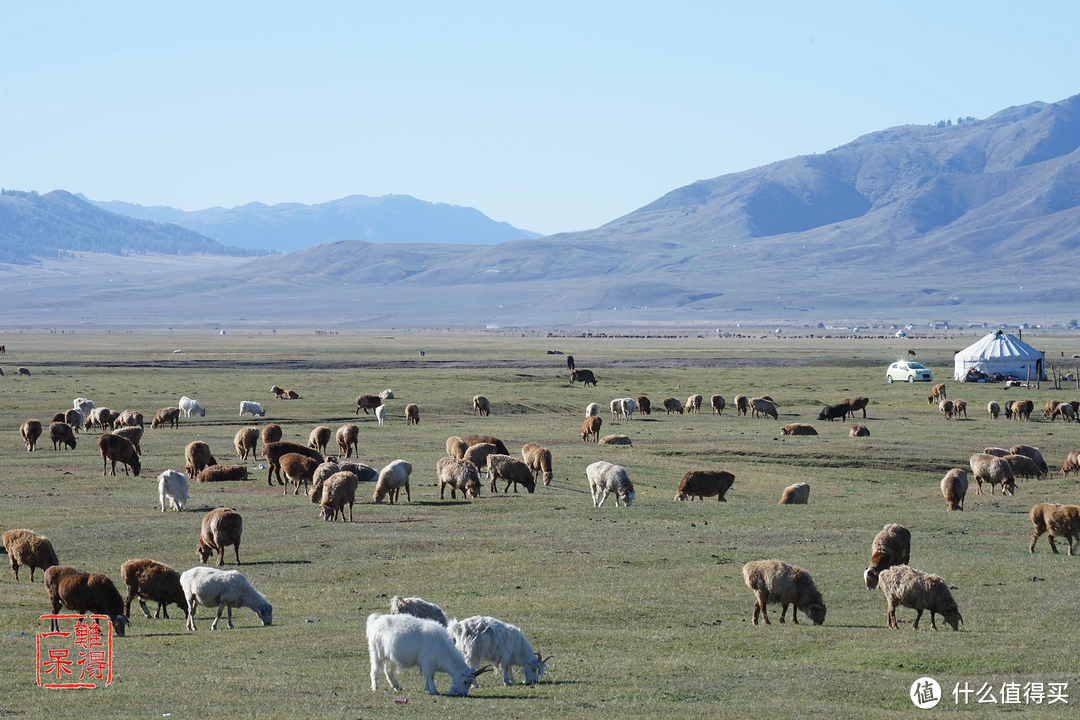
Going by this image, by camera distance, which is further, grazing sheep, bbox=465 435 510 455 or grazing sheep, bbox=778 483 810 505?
grazing sheep, bbox=465 435 510 455

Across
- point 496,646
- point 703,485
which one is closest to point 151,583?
point 496,646

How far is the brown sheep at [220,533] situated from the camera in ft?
61.5

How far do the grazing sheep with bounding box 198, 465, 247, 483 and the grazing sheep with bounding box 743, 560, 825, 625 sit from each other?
17394mm

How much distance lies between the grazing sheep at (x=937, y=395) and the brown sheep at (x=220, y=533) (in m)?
44.2

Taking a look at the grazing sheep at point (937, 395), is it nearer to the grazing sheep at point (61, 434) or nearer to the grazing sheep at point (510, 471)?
the grazing sheep at point (510, 471)

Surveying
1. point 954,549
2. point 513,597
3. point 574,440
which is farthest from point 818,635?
Result: point 574,440

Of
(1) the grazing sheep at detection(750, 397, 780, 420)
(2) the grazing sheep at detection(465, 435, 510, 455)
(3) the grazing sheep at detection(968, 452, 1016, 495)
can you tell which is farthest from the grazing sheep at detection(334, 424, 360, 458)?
(1) the grazing sheep at detection(750, 397, 780, 420)

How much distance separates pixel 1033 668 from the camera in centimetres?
1305

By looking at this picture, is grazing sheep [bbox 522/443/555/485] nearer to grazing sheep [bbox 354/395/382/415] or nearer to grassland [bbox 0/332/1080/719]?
grassland [bbox 0/332/1080/719]

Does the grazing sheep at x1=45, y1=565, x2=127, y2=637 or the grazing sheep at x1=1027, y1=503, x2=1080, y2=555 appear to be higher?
the grazing sheep at x1=45, y1=565, x2=127, y2=637

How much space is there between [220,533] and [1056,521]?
45.7 ft

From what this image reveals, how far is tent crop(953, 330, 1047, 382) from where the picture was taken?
70625 millimetres

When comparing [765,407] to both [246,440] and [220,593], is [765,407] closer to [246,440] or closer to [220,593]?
[246,440]

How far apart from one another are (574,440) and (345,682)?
28.6 metres
